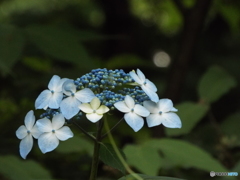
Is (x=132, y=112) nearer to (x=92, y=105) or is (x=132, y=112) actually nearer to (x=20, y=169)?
(x=92, y=105)

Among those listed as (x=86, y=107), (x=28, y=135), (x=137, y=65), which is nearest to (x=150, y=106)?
(x=86, y=107)

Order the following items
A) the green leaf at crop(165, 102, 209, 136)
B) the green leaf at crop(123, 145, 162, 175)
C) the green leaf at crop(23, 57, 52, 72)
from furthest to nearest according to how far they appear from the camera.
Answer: the green leaf at crop(23, 57, 52, 72) < the green leaf at crop(165, 102, 209, 136) < the green leaf at crop(123, 145, 162, 175)

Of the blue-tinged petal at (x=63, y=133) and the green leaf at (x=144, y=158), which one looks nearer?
the blue-tinged petal at (x=63, y=133)

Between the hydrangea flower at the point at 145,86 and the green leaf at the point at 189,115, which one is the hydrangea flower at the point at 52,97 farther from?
the green leaf at the point at 189,115

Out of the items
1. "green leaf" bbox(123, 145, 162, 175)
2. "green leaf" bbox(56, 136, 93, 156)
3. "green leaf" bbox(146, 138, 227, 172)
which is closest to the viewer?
"green leaf" bbox(123, 145, 162, 175)

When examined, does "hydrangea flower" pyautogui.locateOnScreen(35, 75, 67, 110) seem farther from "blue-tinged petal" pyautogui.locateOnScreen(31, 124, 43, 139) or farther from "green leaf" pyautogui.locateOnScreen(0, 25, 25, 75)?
"green leaf" pyautogui.locateOnScreen(0, 25, 25, 75)

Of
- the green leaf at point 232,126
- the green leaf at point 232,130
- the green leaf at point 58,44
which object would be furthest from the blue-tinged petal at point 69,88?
the green leaf at point 232,126

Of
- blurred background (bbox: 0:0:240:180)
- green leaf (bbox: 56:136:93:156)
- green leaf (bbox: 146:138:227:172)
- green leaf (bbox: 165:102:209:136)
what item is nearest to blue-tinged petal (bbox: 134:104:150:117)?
blurred background (bbox: 0:0:240:180)
